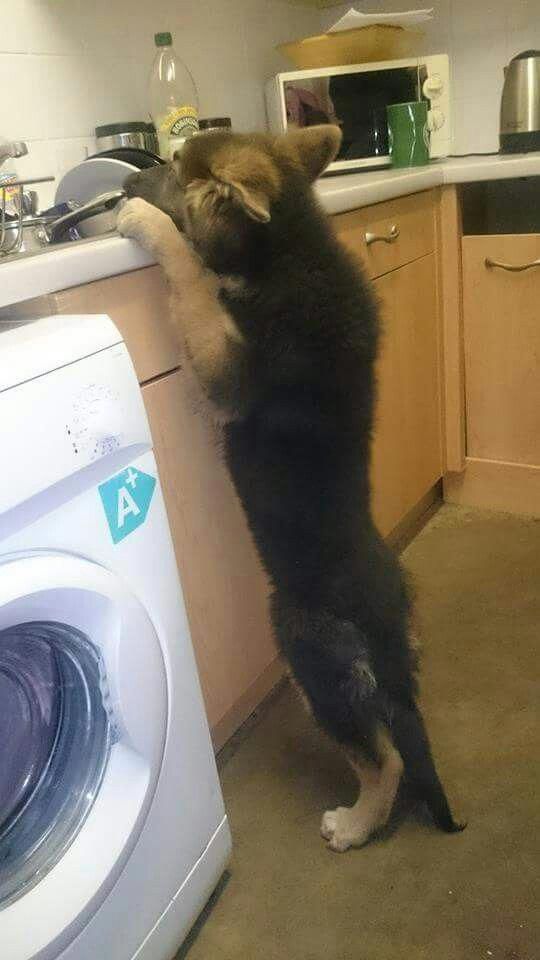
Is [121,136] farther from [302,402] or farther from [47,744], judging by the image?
[47,744]

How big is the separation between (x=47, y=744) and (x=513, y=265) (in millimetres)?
1612

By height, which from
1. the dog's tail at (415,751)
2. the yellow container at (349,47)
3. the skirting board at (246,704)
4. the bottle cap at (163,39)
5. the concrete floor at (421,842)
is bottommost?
the concrete floor at (421,842)

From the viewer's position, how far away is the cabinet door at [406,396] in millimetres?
1891

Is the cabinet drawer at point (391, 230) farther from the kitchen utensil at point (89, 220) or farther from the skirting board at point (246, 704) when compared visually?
the skirting board at point (246, 704)

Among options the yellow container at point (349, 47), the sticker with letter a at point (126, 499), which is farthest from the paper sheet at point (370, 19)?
the sticker with letter a at point (126, 499)

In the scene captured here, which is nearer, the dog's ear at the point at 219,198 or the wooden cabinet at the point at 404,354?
the dog's ear at the point at 219,198

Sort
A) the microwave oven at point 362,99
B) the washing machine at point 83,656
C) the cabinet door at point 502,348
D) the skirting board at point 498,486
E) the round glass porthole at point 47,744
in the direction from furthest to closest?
1. the skirting board at point 498,486
2. the microwave oven at point 362,99
3. the cabinet door at point 502,348
4. the round glass porthole at point 47,744
5. the washing machine at point 83,656

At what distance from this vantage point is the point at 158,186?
3.87 ft

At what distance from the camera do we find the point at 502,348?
2.09 meters

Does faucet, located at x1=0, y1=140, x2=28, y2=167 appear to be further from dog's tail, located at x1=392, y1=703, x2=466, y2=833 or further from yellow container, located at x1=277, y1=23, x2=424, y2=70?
yellow container, located at x1=277, y1=23, x2=424, y2=70

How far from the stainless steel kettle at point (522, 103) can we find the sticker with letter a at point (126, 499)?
5.65 feet

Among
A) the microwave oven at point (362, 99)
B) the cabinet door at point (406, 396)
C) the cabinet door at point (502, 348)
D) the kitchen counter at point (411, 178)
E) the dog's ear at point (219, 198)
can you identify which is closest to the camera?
the dog's ear at point (219, 198)

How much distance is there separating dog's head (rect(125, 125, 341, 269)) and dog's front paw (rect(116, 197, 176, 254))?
5 centimetres

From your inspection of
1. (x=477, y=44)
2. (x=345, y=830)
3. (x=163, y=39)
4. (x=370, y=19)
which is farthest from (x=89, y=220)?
(x=477, y=44)
